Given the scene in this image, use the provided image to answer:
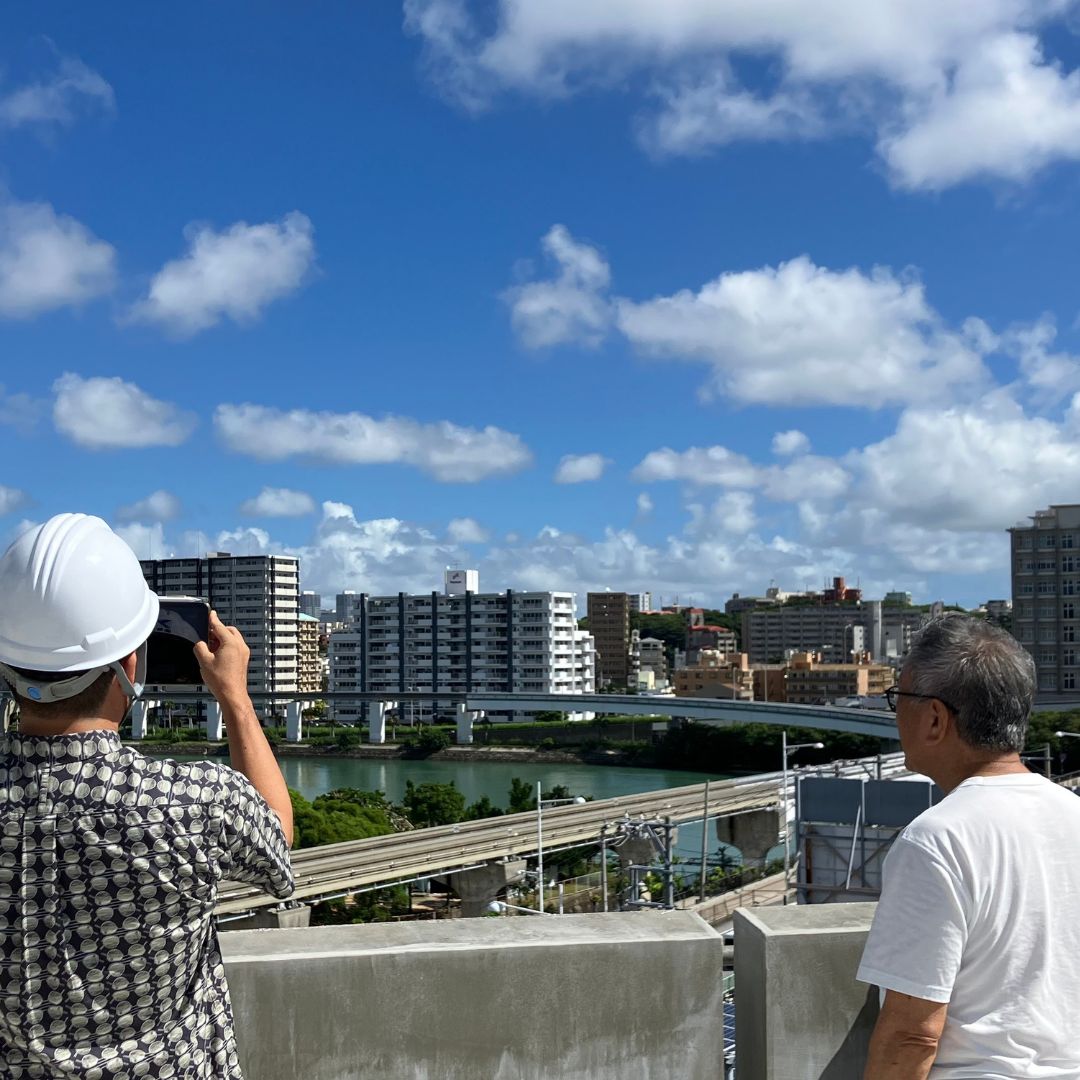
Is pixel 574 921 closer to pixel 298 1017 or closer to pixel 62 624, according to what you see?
pixel 298 1017

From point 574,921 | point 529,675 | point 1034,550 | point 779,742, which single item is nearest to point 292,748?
point 529,675

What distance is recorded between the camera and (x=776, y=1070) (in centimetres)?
190

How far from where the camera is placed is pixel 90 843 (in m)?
1.08

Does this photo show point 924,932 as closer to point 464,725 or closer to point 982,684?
point 982,684

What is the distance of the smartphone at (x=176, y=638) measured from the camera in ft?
4.35

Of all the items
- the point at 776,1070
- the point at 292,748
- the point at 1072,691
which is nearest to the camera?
the point at 776,1070

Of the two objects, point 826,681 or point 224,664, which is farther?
point 826,681

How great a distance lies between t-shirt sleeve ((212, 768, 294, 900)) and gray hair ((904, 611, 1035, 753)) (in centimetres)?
71

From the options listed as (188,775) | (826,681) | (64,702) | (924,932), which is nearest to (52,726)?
(64,702)

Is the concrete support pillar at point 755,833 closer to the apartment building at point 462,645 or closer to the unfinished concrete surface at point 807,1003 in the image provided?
the unfinished concrete surface at point 807,1003

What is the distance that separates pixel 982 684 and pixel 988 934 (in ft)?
0.85

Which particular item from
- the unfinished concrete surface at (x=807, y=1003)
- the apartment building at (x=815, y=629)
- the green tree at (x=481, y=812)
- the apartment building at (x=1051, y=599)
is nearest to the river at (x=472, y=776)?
the green tree at (x=481, y=812)

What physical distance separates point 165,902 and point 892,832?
12.1 meters

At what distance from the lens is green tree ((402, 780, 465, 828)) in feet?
102
